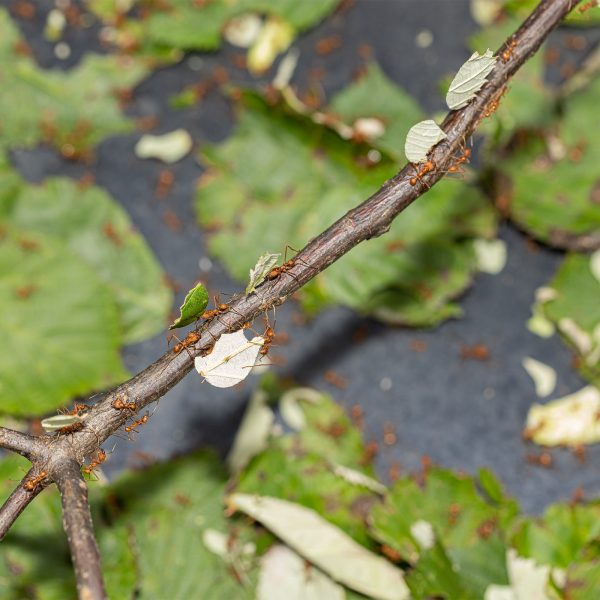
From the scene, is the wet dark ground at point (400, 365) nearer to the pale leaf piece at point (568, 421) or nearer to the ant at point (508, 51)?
the pale leaf piece at point (568, 421)

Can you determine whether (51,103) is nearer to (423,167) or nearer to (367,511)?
(423,167)

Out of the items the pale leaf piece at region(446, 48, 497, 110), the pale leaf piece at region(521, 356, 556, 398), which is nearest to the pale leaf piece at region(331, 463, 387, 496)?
the pale leaf piece at region(521, 356, 556, 398)

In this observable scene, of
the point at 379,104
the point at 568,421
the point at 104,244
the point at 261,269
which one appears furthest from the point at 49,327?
the point at 568,421

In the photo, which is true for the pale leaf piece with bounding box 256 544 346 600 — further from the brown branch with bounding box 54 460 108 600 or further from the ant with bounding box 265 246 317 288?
the ant with bounding box 265 246 317 288

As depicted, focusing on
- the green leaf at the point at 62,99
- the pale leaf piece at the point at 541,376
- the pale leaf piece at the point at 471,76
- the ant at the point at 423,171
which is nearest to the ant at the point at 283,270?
the ant at the point at 423,171

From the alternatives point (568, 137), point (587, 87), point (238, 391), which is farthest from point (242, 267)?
point (587, 87)

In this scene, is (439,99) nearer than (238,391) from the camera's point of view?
No
